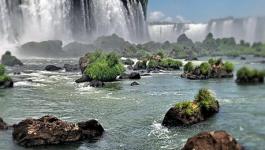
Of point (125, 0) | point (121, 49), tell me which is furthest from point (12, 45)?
point (125, 0)

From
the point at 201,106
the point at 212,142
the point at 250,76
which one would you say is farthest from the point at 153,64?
the point at 212,142

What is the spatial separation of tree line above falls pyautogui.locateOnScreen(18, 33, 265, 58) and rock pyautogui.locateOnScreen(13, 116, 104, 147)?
8252 centimetres

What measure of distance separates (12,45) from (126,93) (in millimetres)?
84588

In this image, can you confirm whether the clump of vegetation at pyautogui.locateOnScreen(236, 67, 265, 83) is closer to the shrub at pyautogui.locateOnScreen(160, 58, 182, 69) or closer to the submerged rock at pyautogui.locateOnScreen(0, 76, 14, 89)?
the shrub at pyautogui.locateOnScreen(160, 58, 182, 69)

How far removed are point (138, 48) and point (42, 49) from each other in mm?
28360

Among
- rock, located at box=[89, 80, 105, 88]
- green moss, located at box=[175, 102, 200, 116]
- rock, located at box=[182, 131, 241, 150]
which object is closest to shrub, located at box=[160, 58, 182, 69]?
rock, located at box=[89, 80, 105, 88]

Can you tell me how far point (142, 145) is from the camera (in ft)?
100

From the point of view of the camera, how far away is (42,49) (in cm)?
12938

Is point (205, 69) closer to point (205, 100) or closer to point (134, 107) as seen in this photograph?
point (134, 107)

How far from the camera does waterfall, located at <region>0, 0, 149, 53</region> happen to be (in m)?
140

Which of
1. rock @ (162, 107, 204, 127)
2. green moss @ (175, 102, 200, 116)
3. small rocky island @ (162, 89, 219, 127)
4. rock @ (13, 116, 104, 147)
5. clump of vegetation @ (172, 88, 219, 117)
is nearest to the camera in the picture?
rock @ (13, 116, 104, 147)

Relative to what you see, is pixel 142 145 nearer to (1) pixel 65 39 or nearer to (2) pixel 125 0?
(1) pixel 65 39

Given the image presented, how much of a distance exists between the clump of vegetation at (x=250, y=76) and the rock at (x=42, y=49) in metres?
75.0

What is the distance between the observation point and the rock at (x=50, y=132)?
30.7 meters
